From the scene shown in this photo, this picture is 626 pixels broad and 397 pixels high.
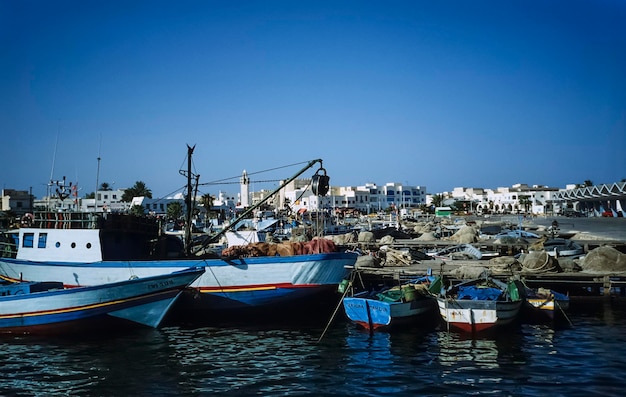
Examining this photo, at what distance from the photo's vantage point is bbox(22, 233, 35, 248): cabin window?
2255cm

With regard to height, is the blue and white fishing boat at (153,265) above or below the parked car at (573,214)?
below

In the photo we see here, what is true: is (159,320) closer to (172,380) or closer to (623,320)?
(172,380)

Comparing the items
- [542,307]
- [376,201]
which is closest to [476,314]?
[542,307]

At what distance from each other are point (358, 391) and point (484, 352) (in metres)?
5.25

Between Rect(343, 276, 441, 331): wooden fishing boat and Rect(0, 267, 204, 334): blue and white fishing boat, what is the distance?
6003mm

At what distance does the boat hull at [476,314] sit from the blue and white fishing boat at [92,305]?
30.2 feet

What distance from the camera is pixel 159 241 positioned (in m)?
23.8

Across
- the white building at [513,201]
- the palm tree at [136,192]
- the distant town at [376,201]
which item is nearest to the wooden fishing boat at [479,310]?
the distant town at [376,201]

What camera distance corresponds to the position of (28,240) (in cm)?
2264

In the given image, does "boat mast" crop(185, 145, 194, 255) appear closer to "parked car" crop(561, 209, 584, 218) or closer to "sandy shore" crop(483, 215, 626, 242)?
"sandy shore" crop(483, 215, 626, 242)

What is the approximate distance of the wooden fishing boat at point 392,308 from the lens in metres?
18.8

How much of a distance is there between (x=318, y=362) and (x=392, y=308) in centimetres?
433

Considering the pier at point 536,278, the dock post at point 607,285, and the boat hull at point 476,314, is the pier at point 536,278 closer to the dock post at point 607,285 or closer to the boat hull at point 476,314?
the dock post at point 607,285

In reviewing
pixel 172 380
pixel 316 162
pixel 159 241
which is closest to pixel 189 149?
pixel 159 241
